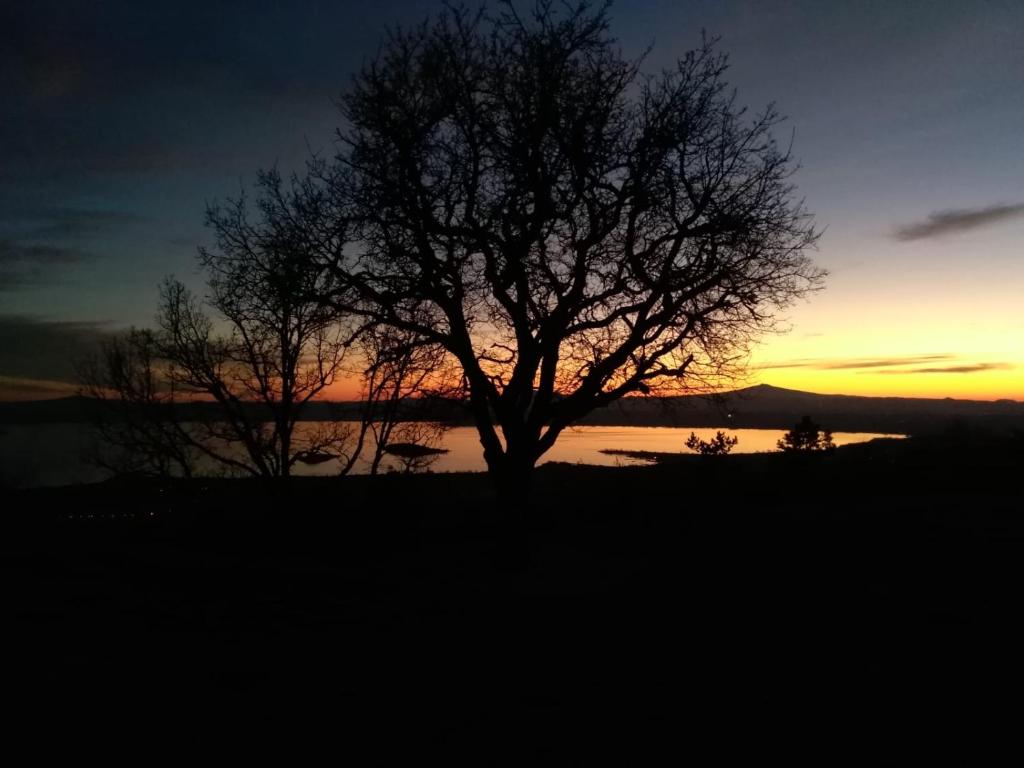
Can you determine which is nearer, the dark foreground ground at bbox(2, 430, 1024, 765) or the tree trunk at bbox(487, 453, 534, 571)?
the dark foreground ground at bbox(2, 430, 1024, 765)

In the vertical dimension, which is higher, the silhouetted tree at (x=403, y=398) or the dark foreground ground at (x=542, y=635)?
the silhouetted tree at (x=403, y=398)

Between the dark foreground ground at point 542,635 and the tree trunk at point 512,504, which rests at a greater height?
the tree trunk at point 512,504

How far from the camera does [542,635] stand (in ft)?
27.3

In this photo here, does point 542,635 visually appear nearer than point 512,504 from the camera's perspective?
Yes

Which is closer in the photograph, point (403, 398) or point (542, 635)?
point (542, 635)

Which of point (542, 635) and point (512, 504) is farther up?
point (512, 504)

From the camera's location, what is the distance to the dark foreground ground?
5480 mm

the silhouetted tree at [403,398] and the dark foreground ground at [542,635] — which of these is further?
the silhouetted tree at [403,398]

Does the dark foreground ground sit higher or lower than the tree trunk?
lower

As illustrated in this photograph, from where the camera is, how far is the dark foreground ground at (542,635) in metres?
5.48

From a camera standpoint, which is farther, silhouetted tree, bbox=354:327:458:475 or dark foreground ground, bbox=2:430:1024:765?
silhouetted tree, bbox=354:327:458:475

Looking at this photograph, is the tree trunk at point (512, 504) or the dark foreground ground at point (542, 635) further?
the tree trunk at point (512, 504)

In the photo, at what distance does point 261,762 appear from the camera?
15.7 feet

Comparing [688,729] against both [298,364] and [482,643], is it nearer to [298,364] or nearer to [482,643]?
[482,643]
